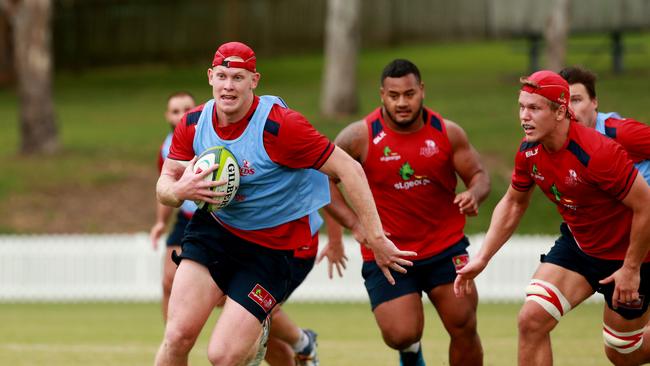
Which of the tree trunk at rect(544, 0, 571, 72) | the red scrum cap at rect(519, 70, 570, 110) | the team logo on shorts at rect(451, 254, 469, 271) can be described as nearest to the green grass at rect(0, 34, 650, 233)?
the tree trunk at rect(544, 0, 571, 72)

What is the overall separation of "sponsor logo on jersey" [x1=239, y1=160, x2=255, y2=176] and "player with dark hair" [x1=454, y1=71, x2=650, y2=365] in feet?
5.37

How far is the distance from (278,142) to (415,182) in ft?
5.86

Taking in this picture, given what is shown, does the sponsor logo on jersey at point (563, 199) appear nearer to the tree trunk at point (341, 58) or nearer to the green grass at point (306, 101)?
the green grass at point (306, 101)

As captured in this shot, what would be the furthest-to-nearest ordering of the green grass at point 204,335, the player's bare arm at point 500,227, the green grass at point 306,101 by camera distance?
1. the green grass at point 306,101
2. the green grass at point 204,335
3. the player's bare arm at point 500,227

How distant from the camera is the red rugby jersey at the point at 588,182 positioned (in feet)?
23.8

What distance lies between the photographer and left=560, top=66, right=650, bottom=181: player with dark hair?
25.6 ft

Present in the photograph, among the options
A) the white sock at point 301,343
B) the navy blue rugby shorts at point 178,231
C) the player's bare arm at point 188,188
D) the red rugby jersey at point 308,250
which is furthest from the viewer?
the navy blue rugby shorts at point 178,231

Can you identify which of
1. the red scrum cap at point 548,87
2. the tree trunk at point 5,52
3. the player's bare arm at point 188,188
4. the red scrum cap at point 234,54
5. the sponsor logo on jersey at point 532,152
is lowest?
the tree trunk at point 5,52

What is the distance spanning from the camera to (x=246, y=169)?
7.39 meters

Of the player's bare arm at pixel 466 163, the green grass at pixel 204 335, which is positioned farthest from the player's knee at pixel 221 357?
the green grass at pixel 204 335

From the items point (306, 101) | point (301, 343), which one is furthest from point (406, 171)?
point (306, 101)

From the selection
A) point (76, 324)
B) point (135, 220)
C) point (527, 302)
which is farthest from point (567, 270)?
point (135, 220)

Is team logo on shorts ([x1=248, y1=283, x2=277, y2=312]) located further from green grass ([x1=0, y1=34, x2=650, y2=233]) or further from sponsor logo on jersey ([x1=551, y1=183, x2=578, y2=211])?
green grass ([x1=0, y1=34, x2=650, y2=233])

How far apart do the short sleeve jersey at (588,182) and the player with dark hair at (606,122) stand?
44 centimetres
